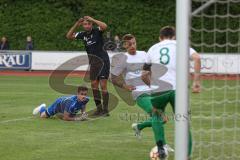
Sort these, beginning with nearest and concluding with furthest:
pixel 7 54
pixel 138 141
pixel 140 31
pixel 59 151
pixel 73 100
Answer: pixel 59 151
pixel 138 141
pixel 73 100
pixel 7 54
pixel 140 31

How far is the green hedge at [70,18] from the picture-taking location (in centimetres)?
3609

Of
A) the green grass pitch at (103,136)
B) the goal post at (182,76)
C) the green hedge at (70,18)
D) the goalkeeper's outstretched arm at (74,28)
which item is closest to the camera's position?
the goal post at (182,76)

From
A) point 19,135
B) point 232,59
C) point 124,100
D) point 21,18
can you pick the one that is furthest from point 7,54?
point 232,59

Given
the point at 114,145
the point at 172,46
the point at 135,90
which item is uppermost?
the point at 172,46

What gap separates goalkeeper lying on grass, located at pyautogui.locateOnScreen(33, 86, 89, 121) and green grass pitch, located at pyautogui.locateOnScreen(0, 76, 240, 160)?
255mm

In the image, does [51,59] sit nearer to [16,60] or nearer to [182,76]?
[16,60]

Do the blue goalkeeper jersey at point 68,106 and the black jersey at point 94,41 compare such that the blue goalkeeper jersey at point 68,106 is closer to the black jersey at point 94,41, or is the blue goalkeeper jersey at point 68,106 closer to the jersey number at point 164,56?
the black jersey at point 94,41

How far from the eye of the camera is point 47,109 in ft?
44.0

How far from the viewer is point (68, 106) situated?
12898 mm

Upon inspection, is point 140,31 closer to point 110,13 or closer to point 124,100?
point 110,13

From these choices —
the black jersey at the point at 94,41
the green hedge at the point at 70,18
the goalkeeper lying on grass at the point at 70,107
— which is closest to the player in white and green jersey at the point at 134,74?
the goalkeeper lying on grass at the point at 70,107

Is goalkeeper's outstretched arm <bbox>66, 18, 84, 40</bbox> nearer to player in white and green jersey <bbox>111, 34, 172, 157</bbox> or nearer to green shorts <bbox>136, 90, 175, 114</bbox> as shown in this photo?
player in white and green jersey <bbox>111, 34, 172, 157</bbox>

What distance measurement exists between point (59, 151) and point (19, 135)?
5.64 feet

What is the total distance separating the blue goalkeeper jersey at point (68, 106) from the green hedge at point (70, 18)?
23.1 meters
